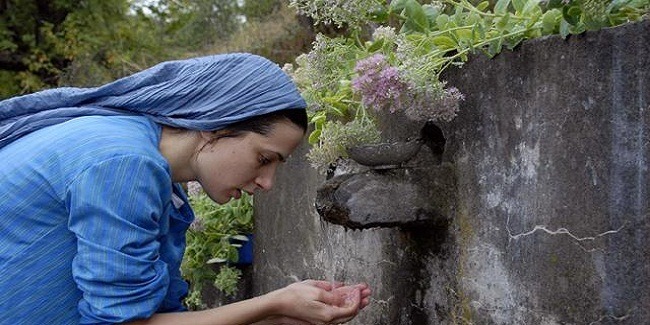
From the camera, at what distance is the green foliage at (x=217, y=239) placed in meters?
4.12

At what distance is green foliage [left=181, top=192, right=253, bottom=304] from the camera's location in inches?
162

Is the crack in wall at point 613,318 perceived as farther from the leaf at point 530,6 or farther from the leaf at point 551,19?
the leaf at point 530,6

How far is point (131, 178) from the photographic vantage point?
171 cm

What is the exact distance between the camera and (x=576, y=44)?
72.2 inches

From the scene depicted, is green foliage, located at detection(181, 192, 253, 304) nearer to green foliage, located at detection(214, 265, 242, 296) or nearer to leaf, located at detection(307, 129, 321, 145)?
green foliage, located at detection(214, 265, 242, 296)

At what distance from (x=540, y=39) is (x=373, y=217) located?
644 mm

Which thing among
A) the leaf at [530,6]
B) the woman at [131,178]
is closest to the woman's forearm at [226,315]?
the woman at [131,178]

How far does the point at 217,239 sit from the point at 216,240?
0.01 m

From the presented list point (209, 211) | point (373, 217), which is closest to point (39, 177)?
point (373, 217)

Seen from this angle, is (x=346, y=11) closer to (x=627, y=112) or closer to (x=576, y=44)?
(x=576, y=44)

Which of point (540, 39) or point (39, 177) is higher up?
point (540, 39)

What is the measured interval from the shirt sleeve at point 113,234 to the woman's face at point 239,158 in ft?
0.63

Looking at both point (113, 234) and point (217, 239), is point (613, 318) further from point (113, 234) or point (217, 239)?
point (217, 239)

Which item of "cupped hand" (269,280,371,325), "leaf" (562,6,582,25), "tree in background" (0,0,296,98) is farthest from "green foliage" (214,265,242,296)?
"tree in background" (0,0,296,98)
